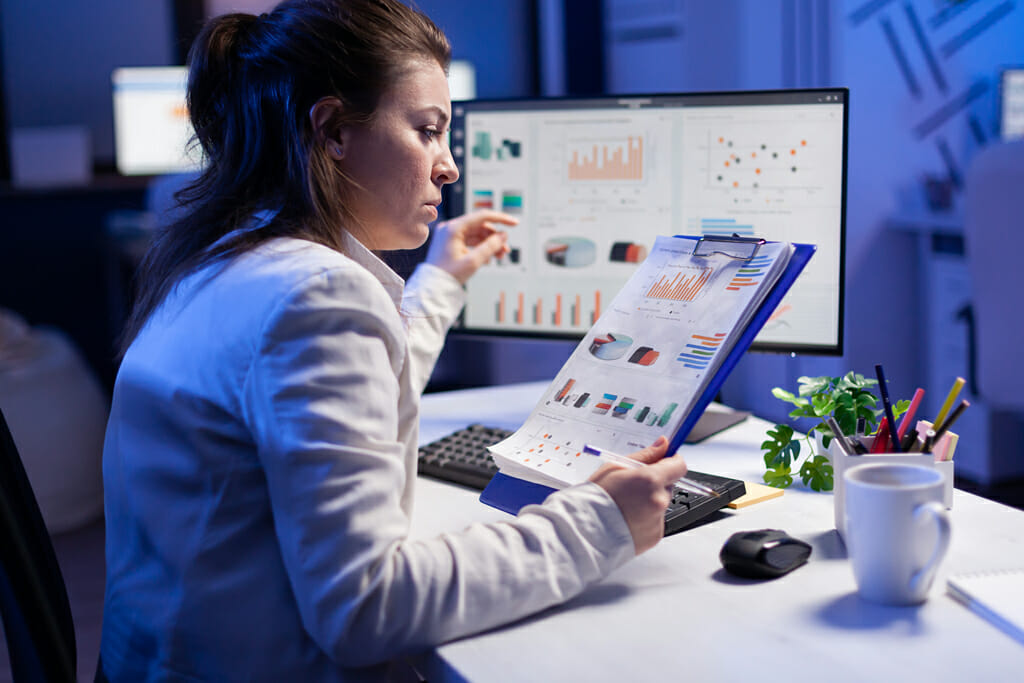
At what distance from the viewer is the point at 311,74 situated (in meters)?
0.89

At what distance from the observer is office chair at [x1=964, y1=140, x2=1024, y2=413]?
2205mm

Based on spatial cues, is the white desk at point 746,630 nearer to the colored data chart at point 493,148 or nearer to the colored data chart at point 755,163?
the colored data chart at point 755,163

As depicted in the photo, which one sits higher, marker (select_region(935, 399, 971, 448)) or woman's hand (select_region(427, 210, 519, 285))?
woman's hand (select_region(427, 210, 519, 285))

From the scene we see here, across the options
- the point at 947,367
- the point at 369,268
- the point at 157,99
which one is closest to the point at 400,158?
the point at 369,268

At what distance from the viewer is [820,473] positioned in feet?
3.53

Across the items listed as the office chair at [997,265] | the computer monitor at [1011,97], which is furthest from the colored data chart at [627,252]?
the computer monitor at [1011,97]

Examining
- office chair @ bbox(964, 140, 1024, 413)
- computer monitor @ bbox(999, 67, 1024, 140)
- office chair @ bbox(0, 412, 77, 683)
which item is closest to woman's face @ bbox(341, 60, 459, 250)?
office chair @ bbox(0, 412, 77, 683)

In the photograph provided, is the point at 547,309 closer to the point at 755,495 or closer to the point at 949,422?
the point at 755,495

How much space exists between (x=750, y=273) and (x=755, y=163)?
0.40 metres

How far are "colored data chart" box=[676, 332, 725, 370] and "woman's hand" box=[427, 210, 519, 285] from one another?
55cm

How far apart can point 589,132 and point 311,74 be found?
22.8 inches

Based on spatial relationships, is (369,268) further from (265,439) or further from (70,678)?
(70,678)

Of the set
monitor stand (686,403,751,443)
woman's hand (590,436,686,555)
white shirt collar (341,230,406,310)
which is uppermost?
white shirt collar (341,230,406,310)

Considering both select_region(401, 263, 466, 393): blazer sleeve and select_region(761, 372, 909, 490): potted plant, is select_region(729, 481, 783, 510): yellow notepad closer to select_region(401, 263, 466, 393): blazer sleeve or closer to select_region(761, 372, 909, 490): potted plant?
select_region(761, 372, 909, 490): potted plant
